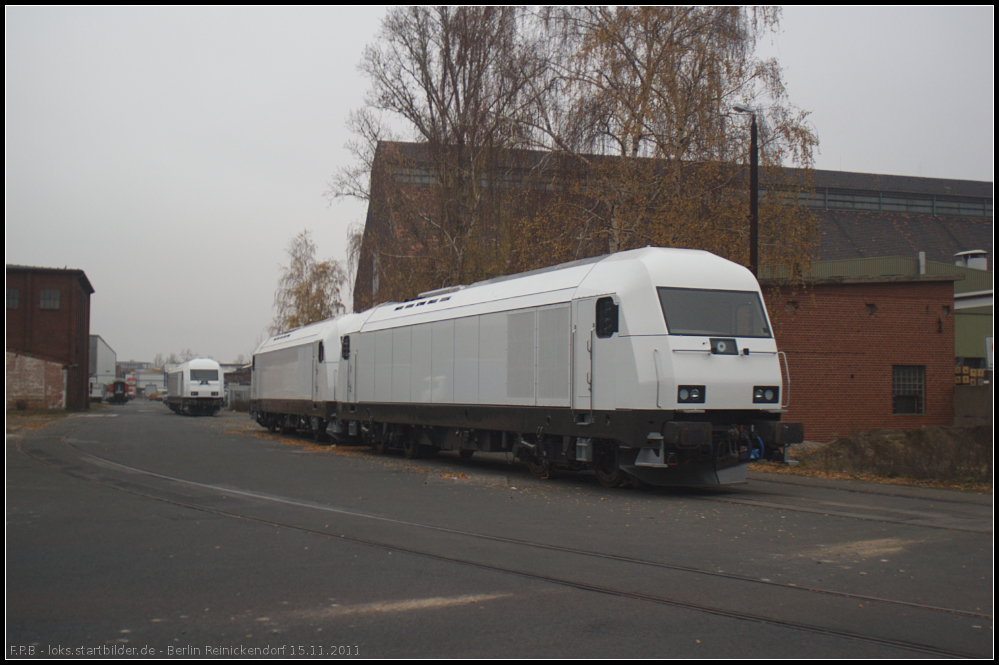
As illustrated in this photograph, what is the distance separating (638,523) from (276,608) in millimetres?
5228

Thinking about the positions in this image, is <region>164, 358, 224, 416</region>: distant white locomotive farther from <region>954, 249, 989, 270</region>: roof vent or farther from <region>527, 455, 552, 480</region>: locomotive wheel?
<region>954, 249, 989, 270</region>: roof vent

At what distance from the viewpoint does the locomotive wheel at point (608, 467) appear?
1361 centimetres

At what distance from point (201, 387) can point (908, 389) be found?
44.2 metres

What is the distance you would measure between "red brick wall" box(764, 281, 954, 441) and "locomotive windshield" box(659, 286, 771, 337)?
11.0 meters

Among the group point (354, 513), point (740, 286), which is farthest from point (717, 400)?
point (354, 513)

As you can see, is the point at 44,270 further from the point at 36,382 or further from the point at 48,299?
the point at 36,382

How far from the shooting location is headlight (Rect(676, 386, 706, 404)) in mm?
12117

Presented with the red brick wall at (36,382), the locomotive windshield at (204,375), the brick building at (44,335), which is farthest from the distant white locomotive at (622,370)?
the brick building at (44,335)

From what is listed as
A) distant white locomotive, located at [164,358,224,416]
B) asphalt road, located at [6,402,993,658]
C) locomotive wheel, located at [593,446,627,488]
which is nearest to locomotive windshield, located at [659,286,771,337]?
locomotive wheel, located at [593,446,627,488]

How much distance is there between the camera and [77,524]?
9.73 meters

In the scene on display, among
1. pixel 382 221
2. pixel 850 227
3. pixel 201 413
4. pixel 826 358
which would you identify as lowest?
pixel 201 413

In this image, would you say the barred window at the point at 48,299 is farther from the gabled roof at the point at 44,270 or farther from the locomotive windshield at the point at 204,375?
the locomotive windshield at the point at 204,375

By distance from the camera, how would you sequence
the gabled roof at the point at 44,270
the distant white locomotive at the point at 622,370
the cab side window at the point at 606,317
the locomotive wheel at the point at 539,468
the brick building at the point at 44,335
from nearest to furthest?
A: the distant white locomotive at the point at 622,370 < the cab side window at the point at 606,317 < the locomotive wheel at the point at 539,468 < the brick building at the point at 44,335 < the gabled roof at the point at 44,270

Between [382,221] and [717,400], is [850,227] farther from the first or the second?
[717,400]
